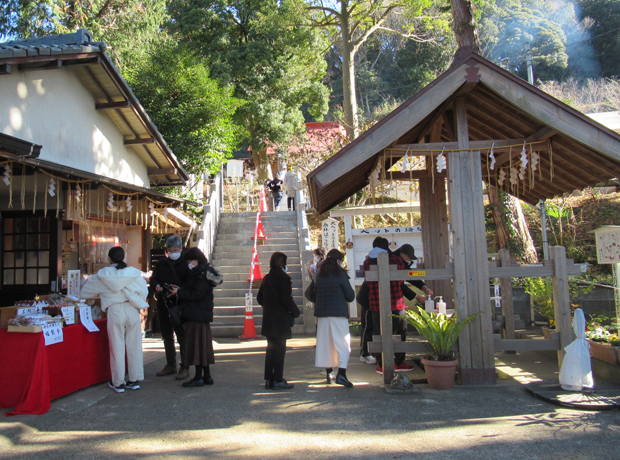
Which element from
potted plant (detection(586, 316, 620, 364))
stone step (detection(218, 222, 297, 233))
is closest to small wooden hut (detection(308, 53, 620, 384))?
potted plant (detection(586, 316, 620, 364))

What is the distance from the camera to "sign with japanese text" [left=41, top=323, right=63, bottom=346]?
18.3 feet

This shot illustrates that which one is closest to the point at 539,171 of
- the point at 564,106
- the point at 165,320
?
the point at 564,106

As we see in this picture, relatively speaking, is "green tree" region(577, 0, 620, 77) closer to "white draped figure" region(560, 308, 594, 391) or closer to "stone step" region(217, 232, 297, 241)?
"stone step" region(217, 232, 297, 241)

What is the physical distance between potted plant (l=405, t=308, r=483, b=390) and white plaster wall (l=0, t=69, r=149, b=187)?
6.94 metres

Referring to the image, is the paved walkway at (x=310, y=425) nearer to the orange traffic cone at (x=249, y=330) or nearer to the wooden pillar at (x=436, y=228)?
the wooden pillar at (x=436, y=228)

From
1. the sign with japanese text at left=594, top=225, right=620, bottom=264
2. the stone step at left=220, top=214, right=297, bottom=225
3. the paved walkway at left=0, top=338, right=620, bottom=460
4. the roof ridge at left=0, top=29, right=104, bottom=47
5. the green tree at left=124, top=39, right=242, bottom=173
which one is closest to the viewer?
the paved walkway at left=0, top=338, right=620, bottom=460

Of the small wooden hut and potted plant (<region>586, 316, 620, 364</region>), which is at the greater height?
the small wooden hut

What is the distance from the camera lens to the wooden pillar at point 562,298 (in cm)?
611

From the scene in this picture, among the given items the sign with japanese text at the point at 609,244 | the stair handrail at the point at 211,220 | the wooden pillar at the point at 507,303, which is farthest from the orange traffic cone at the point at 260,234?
the sign with japanese text at the point at 609,244

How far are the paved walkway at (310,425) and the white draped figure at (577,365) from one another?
504mm

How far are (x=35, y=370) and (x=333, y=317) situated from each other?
11.7 feet

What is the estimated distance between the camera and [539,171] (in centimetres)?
791

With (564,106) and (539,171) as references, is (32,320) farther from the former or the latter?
(539,171)

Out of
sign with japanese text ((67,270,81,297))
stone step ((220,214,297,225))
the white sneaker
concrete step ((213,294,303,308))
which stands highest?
stone step ((220,214,297,225))
